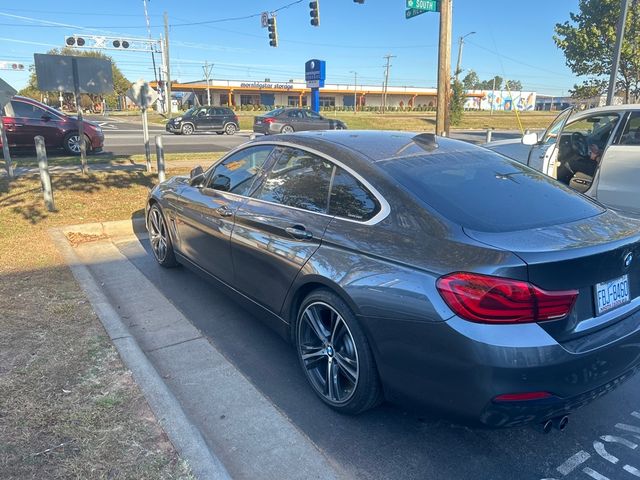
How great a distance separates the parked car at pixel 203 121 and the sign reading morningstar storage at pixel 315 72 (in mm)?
4996

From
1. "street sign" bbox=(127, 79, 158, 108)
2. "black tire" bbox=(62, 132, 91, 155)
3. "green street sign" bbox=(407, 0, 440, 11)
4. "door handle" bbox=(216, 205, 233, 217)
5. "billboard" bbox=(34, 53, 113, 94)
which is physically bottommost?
"door handle" bbox=(216, 205, 233, 217)

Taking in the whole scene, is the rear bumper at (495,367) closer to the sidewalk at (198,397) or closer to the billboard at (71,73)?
the sidewalk at (198,397)

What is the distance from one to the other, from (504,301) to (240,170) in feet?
8.70

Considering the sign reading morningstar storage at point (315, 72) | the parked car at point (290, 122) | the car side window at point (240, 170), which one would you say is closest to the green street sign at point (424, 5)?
the car side window at point (240, 170)

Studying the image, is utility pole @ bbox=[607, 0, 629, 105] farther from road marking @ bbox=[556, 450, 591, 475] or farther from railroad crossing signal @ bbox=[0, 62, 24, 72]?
railroad crossing signal @ bbox=[0, 62, 24, 72]

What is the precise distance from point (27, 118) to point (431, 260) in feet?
47.8

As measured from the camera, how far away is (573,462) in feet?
8.60

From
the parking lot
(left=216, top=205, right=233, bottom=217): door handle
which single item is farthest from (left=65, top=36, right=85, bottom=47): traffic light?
the parking lot

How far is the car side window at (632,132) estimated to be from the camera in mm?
5668

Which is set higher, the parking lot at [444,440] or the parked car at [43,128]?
the parked car at [43,128]

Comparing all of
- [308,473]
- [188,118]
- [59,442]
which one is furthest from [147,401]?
[188,118]

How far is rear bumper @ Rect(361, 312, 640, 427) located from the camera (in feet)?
7.10

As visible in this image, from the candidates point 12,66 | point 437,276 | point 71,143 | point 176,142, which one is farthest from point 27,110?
point 12,66

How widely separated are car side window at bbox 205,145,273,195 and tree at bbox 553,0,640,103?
1795 cm
